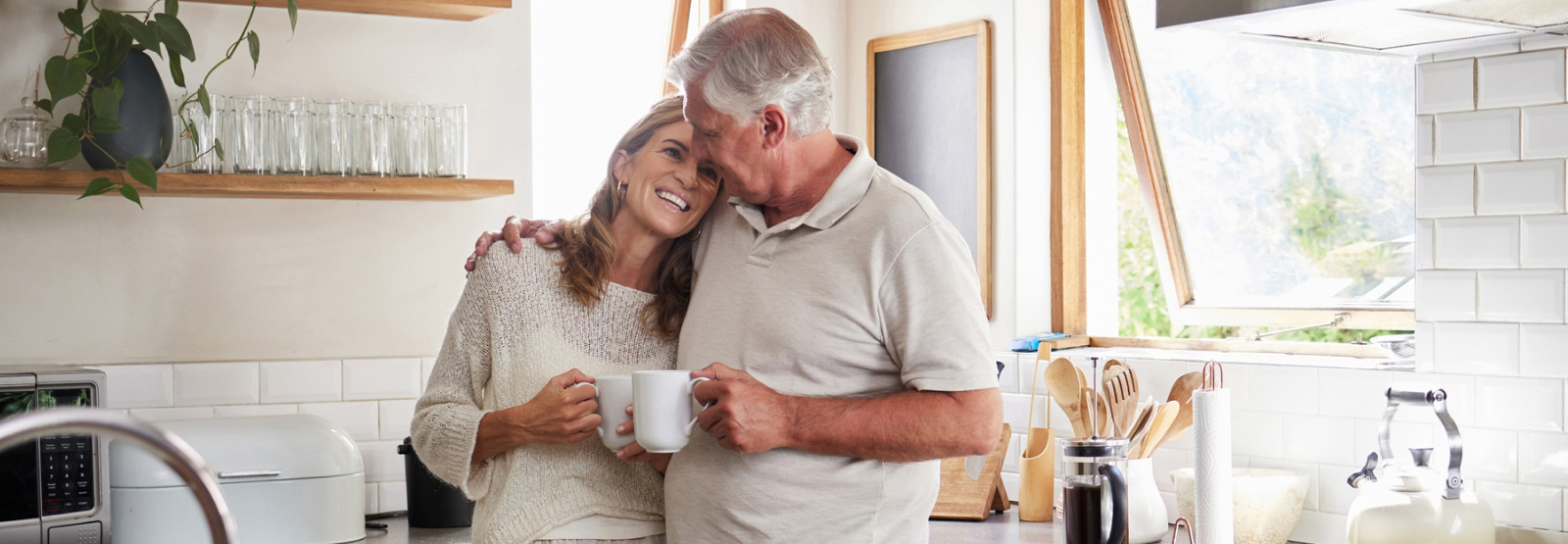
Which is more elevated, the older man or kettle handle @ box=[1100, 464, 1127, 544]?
the older man

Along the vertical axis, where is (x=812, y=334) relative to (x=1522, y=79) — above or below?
below

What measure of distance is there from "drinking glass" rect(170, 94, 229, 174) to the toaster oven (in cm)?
43

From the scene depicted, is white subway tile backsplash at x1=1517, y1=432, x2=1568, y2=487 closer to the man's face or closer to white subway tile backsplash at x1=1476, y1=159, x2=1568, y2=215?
white subway tile backsplash at x1=1476, y1=159, x2=1568, y2=215

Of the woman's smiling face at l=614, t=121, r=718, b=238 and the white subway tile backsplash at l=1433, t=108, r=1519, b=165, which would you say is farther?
the white subway tile backsplash at l=1433, t=108, r=1519, b=165

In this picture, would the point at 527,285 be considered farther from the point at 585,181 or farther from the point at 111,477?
the point at 585,181

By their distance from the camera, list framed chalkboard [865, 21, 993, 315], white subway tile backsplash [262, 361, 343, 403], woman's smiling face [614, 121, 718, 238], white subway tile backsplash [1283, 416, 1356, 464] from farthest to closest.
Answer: framed chalkboard [865, 21, 993, 315] < white subway tile backsplash [262, 361, 343, 403] < white subway tile backsplash [1283, 416, 1356, 464] < woman's smiling face [614, 121, 718, 238]

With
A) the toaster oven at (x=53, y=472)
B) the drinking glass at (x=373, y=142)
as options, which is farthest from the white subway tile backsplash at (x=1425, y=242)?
the toaster oven at (x=53, y=472)

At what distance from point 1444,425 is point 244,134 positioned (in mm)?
2239

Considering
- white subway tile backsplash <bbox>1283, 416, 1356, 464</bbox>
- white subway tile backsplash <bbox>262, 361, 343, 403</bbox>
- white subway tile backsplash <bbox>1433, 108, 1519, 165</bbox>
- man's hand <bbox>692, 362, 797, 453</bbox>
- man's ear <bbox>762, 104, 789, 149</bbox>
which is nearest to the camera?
man's hand <bbox>692, 362, 797, 453</bbox>

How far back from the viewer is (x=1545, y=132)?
201cm

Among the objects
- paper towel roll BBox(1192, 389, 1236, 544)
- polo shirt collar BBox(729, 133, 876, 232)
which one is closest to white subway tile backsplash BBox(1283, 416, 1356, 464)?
paper towel roll BBox(1192, 389, 1236, 544)

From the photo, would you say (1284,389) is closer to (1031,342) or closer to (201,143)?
(1031,342)

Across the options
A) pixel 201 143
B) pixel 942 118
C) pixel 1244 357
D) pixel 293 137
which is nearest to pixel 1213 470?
pixel 1244 357

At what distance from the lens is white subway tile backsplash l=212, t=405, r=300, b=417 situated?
2602 mm
